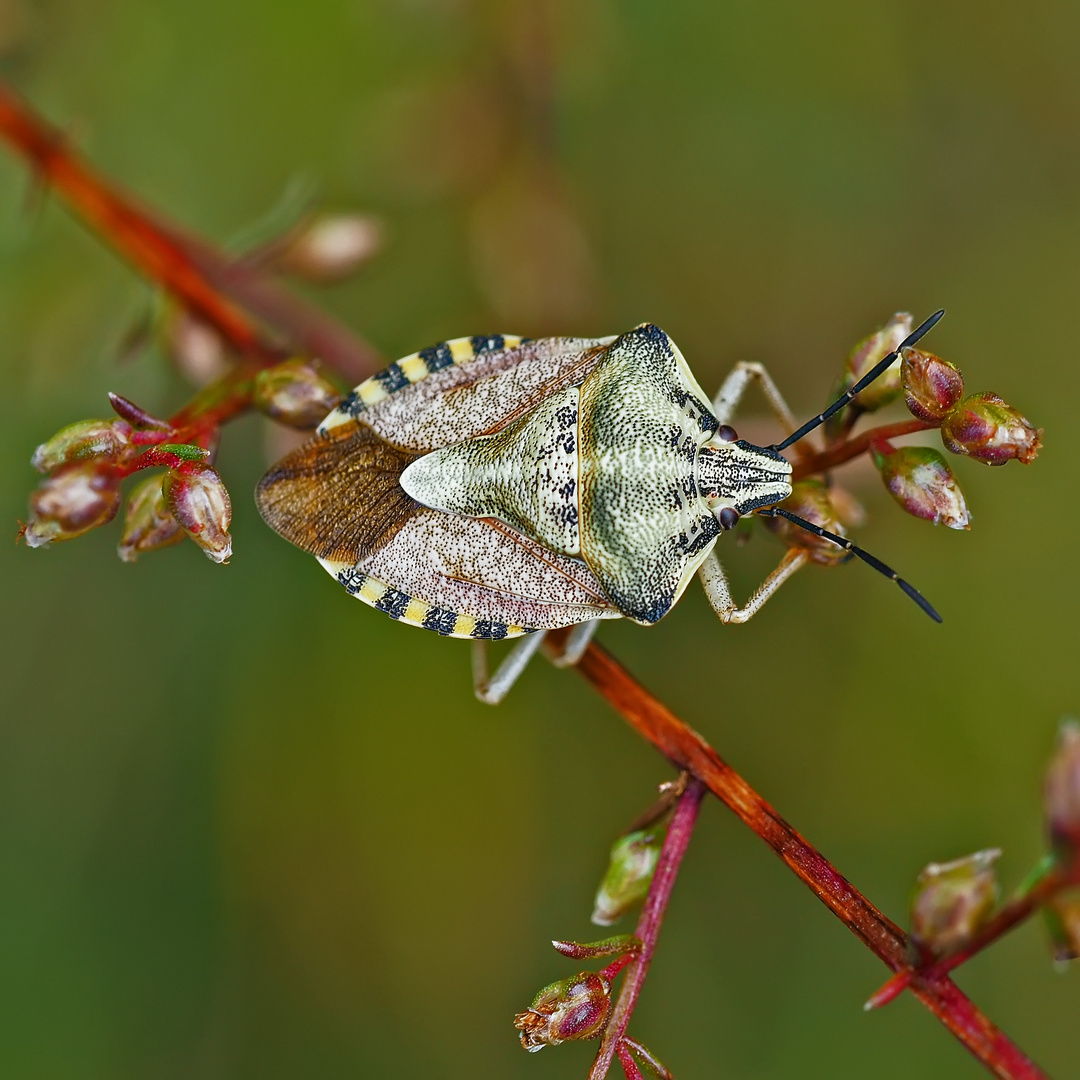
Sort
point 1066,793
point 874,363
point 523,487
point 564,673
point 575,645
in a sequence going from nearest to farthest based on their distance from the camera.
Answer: point 1066,793
point 874,363
point 575,645
point 523,487
point 564,673

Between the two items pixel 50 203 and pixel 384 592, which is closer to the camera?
pixel 384 592

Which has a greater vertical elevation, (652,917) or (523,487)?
(523,487)

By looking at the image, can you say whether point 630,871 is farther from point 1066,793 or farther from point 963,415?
point 963,415

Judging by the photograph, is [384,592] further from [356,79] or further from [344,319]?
[356,79]

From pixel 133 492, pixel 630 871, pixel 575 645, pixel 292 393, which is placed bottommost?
pixel 630 871

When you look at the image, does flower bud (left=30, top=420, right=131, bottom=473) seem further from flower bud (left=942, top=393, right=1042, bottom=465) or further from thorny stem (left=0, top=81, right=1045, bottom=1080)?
flower bud (left=942, top=393, right=1042, bottom=465)

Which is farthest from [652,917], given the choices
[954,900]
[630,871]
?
[954,900]

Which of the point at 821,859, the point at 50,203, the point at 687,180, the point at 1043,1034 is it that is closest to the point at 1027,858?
the point at 1043,1034
